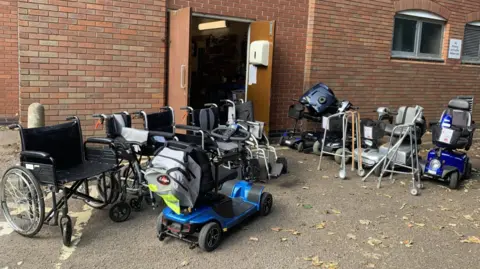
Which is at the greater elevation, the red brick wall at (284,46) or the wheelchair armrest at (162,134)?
the red brick wall at (284,46)

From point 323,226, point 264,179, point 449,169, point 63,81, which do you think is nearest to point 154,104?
point 63,81

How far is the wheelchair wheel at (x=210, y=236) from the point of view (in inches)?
146

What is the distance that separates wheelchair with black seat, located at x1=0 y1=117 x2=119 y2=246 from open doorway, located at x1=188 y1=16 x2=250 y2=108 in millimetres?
5969

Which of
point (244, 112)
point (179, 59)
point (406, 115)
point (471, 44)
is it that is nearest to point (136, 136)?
point (244, 112)

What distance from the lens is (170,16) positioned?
7.18 meters

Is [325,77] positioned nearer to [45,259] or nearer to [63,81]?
[63,81]

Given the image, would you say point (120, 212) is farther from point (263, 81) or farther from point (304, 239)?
point (263, 81)

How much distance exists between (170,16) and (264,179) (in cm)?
333

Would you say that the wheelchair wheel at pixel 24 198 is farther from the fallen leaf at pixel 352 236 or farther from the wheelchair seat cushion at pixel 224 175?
the fallen leaf at pixel 352 236

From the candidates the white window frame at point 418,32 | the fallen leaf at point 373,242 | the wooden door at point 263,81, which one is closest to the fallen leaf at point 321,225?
the fallen leaf at point 373,242

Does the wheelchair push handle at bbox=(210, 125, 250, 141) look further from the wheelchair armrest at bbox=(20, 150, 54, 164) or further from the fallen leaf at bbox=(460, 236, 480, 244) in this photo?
the fallen leaf at bbox=(460, 236, 480, 244)

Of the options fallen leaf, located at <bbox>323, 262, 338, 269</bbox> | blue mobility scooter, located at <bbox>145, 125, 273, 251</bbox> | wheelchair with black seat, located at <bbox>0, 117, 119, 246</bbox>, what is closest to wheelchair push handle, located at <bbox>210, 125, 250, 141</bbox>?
blue mobility scooter, located at <bbox>145, 125, 273, 251</bbox>

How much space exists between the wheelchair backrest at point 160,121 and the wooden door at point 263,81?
2.68 metres

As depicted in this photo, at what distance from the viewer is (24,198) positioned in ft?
12.3
